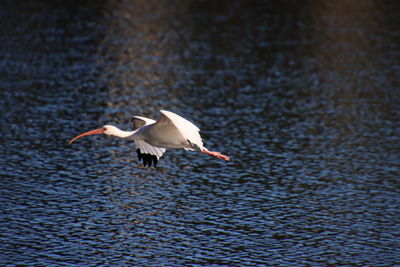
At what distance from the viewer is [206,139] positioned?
125 ft

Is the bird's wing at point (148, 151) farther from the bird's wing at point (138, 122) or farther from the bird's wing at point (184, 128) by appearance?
the bird's wing at point (184, 128)

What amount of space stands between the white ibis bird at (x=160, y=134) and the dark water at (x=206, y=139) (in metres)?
3.05

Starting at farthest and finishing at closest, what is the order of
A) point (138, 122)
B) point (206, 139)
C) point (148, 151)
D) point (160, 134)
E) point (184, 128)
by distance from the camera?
1. point (206, 139)
2. point (138, 122)
3. point (148, 151)
4. point (160, 134)
5. point (184, 128)

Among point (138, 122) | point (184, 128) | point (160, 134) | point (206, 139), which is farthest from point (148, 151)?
point (206, 139)

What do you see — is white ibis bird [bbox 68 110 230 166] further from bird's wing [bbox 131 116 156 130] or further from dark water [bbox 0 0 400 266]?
dark water [bbox 0 0 400 266]

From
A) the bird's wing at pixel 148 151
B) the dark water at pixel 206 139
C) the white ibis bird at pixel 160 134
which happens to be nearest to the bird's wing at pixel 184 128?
the white ibis bird at pixel 160 134

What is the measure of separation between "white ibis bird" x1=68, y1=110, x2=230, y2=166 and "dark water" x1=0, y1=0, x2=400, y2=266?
305cm

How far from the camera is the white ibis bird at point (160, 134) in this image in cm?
2216

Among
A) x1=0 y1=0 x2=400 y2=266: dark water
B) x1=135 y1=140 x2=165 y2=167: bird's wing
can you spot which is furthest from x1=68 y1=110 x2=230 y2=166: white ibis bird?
x1=0 y1=0 x2=400 y2=266: dark water

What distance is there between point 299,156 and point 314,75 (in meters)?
17.2

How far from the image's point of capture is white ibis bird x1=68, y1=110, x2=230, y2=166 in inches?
872

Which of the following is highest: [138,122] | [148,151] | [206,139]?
[138,122]

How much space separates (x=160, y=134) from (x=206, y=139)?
1379cm

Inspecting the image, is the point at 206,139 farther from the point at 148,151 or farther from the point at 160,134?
the point at 160,134
